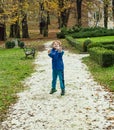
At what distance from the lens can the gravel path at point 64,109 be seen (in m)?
9.65

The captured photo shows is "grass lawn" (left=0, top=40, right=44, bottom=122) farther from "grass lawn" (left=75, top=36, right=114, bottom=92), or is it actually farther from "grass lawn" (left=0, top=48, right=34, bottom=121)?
"grass lawn" (left=75, top=36, right=114, bottom=92)

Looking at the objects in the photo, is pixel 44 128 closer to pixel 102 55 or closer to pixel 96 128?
pixel 96 128

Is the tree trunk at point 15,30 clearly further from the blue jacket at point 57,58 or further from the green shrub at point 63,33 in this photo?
the blue jacket at point 57,58

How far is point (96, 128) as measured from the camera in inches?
364

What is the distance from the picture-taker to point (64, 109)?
36.8 feet

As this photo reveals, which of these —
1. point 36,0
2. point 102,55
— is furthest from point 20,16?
point 102,55

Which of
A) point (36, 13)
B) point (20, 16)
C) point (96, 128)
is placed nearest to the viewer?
point (96, 128)

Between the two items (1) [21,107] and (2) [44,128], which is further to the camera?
(1) [21,107]

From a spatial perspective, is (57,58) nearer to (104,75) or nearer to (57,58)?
(57,58)

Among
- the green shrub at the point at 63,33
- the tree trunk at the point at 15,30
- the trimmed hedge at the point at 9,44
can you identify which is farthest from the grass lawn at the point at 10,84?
the tree trunk at the point at 15,30

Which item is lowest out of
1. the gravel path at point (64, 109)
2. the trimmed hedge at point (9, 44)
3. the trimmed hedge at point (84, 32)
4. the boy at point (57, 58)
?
the trimmed hedge at point (9, 44)

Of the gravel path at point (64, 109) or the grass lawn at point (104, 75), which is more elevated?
the gravel path at point (64, 109)

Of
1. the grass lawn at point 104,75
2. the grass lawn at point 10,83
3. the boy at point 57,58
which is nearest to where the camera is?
the grass lawn at point 10,83

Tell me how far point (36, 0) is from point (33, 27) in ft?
65.1
